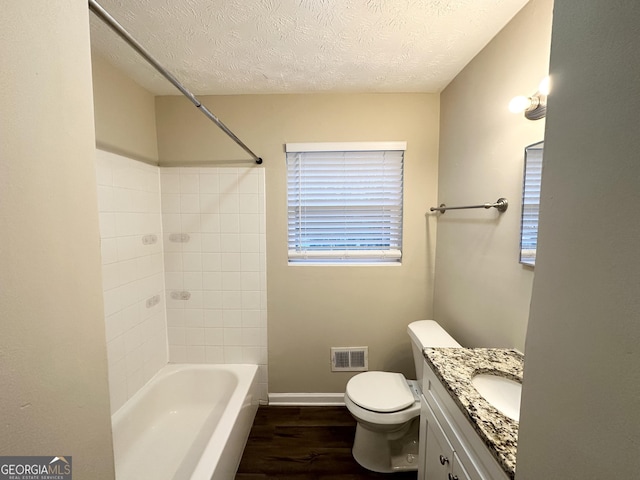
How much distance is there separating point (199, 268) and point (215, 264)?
128mm

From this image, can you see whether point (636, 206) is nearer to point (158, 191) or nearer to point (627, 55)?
point (627, 55)

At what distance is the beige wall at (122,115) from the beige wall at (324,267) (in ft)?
0.30

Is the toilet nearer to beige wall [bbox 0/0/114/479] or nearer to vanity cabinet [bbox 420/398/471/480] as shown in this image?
vanity cabinet [bbox 420/398/471/480]

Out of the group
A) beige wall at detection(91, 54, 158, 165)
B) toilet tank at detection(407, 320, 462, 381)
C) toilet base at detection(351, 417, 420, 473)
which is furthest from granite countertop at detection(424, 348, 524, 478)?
beige wall at detection(91, 54, 158, 165)

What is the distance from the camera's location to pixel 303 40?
123 centimetres

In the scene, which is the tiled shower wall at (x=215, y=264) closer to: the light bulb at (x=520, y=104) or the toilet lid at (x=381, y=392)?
the toilet lid at (x=381, y=392)

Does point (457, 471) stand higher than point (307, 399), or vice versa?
point (457, 471)

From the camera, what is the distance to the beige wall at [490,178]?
104 centimetres

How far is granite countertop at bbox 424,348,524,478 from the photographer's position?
62cm

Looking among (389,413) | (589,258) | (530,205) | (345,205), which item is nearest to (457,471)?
(389,413)

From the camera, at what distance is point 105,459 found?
57 centimetres

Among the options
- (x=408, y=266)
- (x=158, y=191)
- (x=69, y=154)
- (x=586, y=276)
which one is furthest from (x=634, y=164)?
(x=158, y=191)

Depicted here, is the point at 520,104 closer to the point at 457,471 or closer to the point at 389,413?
the point at 457,471

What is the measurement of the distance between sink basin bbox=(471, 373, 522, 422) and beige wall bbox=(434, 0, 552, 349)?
229 millimetres
